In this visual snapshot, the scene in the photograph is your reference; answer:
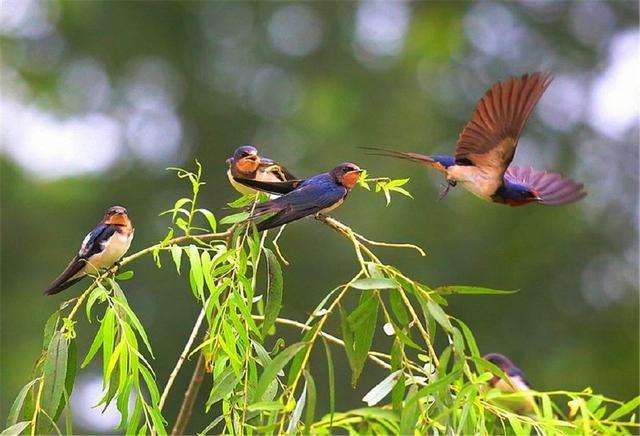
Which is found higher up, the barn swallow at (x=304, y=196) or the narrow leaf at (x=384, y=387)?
the barn swallow at (x=304, y=196)

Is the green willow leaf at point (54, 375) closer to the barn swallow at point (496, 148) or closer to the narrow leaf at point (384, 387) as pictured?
the narrow leaf at point (384, 387)

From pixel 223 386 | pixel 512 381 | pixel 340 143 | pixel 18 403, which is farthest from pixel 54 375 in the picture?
pixel 340 143

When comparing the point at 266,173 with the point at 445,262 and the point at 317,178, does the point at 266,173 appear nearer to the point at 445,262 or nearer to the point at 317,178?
the point at 317,178

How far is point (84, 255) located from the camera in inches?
79.7

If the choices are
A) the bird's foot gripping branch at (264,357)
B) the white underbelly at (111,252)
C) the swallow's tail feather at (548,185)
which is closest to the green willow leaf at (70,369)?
the bird's foot gripping branch at (264,357)

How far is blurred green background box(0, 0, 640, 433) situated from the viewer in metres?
7.80

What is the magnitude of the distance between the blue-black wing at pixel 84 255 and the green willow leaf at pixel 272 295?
1.35ft

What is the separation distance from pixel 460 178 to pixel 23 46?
768 centimetres

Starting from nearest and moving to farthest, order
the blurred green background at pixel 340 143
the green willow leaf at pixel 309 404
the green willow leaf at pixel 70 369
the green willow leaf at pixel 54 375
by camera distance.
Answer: the green willow leaf at pixel 309 404, the green willow leaf at pixel 54 375, the green willow leaf at pixel 70 369, the blurred green background at pixel 340 143

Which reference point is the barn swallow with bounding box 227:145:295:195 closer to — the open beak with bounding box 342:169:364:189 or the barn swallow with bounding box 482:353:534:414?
the open beak with bounding box 342:169:364:189

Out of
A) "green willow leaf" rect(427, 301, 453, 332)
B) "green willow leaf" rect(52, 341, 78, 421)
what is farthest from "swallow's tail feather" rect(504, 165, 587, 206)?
"green willow leaf" rect(52, 341, 78, 421)

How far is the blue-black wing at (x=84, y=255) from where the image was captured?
6.50 feet

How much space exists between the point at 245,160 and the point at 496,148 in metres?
0.43

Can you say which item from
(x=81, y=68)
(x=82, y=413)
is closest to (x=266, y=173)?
(x=82, y=413)
